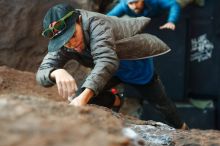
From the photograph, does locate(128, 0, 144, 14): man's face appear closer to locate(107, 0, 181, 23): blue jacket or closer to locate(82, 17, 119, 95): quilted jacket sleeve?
locate(107, 0, 181, 23): blue jacket

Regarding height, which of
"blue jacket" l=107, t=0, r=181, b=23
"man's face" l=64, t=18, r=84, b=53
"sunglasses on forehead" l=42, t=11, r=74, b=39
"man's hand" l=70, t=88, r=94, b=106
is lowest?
"man's hand" l=70, t=88, r=94, b=106

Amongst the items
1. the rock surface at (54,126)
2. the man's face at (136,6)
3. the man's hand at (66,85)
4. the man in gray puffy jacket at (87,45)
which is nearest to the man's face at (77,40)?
the man in gray puffy jacket at (87,45)

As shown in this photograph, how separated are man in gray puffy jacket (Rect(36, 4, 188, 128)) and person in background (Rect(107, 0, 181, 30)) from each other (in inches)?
38.2

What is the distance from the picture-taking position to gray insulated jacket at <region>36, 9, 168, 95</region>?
112 inches

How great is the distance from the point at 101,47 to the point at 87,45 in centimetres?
20

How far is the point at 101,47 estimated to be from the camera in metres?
2.88

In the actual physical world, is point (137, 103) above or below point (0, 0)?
below

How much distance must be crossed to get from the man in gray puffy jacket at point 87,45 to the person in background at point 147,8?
0.97 meters

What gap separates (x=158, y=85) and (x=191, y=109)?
1.88m

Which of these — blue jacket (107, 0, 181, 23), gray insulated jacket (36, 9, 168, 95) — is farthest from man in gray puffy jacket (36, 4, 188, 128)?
blue jacket (107, 0, 181, 23)

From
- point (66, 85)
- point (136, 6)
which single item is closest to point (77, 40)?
point (66, 85)

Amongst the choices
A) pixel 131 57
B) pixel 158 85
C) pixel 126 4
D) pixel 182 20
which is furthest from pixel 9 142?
pixel 182 20

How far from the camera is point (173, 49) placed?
18.4 ft

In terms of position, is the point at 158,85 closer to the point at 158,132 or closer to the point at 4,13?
the point at 158,132
